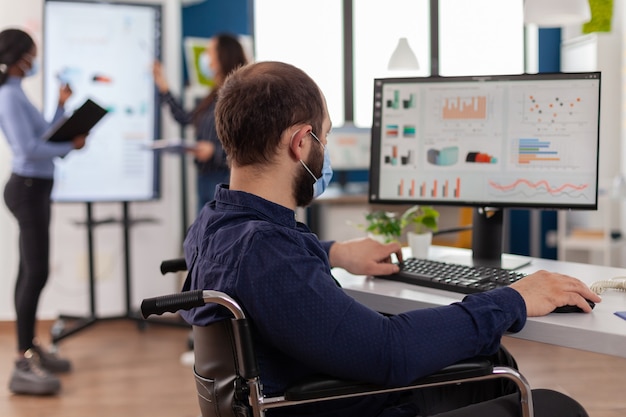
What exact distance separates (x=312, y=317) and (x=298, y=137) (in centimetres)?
32

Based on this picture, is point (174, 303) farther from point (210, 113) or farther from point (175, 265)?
point (210, 113)

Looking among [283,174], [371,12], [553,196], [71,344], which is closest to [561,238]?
[371,12]

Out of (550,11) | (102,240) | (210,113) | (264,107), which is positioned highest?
(550,11)

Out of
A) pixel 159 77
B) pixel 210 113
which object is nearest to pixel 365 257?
pixel 210 113

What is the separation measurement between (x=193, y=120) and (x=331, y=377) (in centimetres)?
294

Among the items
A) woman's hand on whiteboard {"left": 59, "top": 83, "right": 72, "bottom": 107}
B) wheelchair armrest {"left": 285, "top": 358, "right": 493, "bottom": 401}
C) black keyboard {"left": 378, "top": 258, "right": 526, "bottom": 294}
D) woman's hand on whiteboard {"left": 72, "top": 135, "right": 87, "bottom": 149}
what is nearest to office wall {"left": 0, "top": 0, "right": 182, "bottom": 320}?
woman's hand on whiteboard {"left": 59, "top": 83, "right": 72, "bottom": 107}

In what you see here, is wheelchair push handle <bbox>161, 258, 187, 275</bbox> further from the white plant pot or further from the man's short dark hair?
the white plant pot

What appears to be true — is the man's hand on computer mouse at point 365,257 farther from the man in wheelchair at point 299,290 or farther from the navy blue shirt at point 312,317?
the navy blue shirt at point 312,317

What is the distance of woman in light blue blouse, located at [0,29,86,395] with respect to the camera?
3.38 meters

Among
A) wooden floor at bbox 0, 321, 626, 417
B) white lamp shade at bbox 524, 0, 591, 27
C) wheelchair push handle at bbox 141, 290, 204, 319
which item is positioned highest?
white lamp shade at bbox 524, 0, 591, 27

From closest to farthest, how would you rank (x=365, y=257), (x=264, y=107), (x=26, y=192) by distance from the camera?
(x=264, y=107), (x=365, y=257), (x=26, y=192)

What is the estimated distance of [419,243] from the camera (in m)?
2.13

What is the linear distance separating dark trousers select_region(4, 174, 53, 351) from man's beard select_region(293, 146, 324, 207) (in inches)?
89.9

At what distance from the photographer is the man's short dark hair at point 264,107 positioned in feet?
4.38
